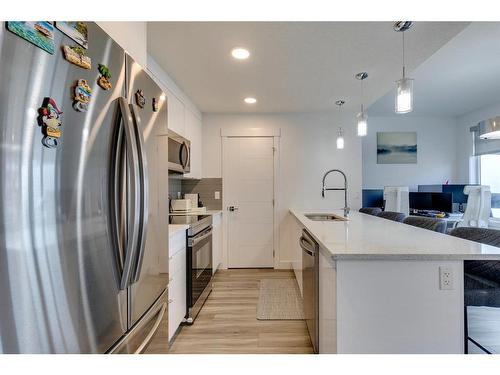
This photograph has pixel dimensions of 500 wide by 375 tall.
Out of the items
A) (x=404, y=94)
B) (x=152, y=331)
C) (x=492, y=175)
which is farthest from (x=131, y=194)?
(x=492, y=175)

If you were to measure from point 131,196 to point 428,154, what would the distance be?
6.05 m

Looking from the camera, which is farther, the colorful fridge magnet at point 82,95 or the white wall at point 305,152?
the white wall at point 305,152

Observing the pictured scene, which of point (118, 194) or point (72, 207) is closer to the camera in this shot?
point (72, 207)

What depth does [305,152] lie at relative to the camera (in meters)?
4.37

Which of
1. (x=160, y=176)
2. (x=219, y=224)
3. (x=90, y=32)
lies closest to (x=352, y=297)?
(x=160, y=176)

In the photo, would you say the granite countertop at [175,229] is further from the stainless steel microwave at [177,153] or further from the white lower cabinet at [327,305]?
the white lower cabinet at [327,305]

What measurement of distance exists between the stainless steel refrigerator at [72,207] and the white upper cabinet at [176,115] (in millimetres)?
1670

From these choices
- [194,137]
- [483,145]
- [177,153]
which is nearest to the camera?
[177,153]

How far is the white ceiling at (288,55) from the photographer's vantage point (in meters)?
1.98

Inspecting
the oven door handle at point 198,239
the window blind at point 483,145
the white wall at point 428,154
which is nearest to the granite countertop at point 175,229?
the oven door handle at point 198,239

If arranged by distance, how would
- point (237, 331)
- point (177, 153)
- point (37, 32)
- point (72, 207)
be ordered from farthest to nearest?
point (177, 153), point (237, 331), point (72, 207), point (37, 32)

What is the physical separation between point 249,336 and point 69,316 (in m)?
1.84

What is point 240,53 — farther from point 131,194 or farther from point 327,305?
point 327,305

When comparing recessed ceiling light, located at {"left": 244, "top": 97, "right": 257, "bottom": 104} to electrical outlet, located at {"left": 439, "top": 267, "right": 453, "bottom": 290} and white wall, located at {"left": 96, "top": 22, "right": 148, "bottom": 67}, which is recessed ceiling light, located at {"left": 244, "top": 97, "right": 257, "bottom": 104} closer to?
white wall, located at {"left": 96, "top": 22, "right": 148, "bottom": 67}
